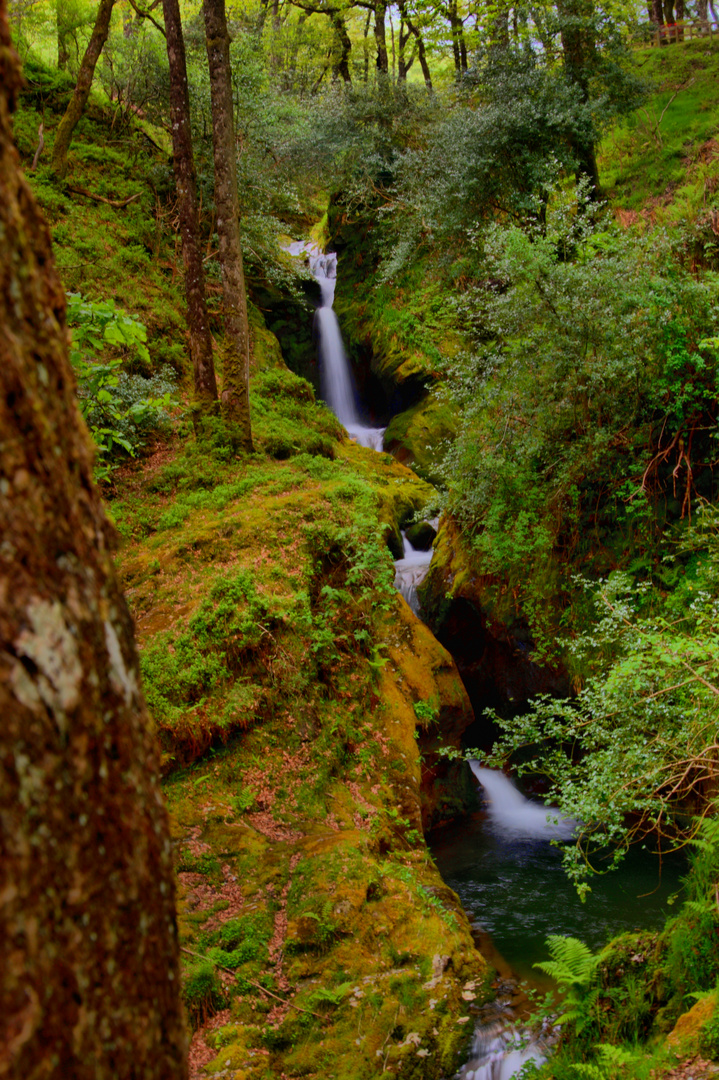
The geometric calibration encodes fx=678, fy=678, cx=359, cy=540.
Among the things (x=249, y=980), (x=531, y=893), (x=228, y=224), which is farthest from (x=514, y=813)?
(x=228, y=224)

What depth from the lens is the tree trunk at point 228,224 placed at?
9.84 metres

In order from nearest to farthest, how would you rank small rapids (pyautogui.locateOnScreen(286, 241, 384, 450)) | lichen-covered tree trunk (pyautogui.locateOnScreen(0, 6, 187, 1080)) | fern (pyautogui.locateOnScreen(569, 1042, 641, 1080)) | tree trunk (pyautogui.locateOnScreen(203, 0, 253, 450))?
lichen-covered tree trunk (pyautogui.locateOnScreen(0, 6, 187, 1080))
fern (pyautogui.locateOnScreen(569, 1042, 641, 1080))
tree trunk (pyautogui.locateOnScreen(203, 0, 253, 450))
small rapids (pyautogui.locateOnScreen(286, 241, 384, 450))

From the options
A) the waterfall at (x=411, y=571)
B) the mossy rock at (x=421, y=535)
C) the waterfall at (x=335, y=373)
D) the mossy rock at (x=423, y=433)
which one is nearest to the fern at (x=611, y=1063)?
the waterfall at (x=411, y=571)

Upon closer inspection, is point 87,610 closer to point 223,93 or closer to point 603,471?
point 603,471

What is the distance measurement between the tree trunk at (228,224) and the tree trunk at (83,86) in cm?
231

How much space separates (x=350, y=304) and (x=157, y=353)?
880 cm

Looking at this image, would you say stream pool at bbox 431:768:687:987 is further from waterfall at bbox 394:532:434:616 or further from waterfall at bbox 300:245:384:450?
waterfall at bbox 300:245:384:450

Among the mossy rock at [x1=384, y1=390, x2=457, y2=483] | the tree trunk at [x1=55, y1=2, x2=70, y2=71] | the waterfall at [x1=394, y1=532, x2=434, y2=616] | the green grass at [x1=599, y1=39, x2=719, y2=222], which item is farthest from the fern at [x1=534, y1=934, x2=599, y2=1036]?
the tree trunk at [x1=55, y1=2, x2=70, y2=71]

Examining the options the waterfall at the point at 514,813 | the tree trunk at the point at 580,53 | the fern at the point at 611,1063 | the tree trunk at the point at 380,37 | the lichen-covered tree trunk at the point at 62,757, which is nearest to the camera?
the lichen-covered tree trunk at the point at 62,757

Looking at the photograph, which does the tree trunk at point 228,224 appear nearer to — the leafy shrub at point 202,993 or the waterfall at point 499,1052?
the leafy shrub at point 202,993

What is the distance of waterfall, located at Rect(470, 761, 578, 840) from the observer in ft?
33.1

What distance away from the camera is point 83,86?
12.1 metres

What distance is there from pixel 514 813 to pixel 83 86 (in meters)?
14.6

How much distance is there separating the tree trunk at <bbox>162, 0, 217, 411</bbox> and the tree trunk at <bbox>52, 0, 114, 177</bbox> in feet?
5.19
